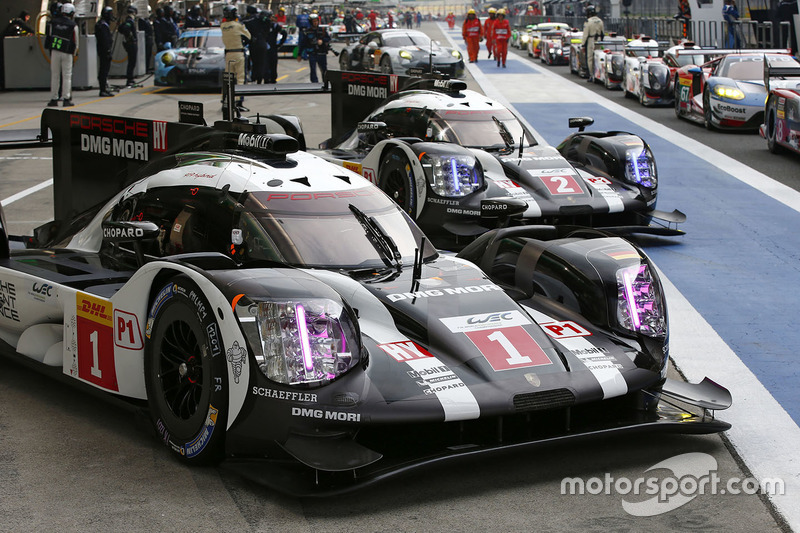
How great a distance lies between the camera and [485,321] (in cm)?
536

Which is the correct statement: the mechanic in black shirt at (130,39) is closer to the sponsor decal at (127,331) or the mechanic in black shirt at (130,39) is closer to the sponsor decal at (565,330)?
the sponsor decal at (127,331)

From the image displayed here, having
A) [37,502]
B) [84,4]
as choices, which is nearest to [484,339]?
[37,502]

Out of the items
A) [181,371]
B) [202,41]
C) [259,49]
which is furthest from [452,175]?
[259,49]

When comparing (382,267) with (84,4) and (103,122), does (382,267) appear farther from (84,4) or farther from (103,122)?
(84,4)

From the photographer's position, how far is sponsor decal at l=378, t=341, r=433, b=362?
16.6 ft

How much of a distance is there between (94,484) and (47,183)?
10070 mm

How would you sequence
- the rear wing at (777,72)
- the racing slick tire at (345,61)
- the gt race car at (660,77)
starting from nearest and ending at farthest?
the rear wing at (777,72) < the gt race car at (660,77) < the racing slick tire at (345,61)

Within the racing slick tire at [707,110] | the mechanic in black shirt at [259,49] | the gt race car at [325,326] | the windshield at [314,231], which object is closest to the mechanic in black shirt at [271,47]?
the mechanic in black shirt at [259,49]

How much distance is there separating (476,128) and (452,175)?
5.09ft

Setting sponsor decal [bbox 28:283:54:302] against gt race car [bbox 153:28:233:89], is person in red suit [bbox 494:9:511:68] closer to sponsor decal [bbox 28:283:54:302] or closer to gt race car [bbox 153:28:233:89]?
gt race car [bbox 153:28:233:89]

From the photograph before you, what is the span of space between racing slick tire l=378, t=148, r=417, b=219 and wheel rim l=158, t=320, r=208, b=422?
512cm

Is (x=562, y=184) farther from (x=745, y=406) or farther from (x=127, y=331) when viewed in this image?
(x=127, y=331)

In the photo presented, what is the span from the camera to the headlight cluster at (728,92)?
1920 centimetres

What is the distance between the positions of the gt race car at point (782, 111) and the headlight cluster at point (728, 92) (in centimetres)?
139
